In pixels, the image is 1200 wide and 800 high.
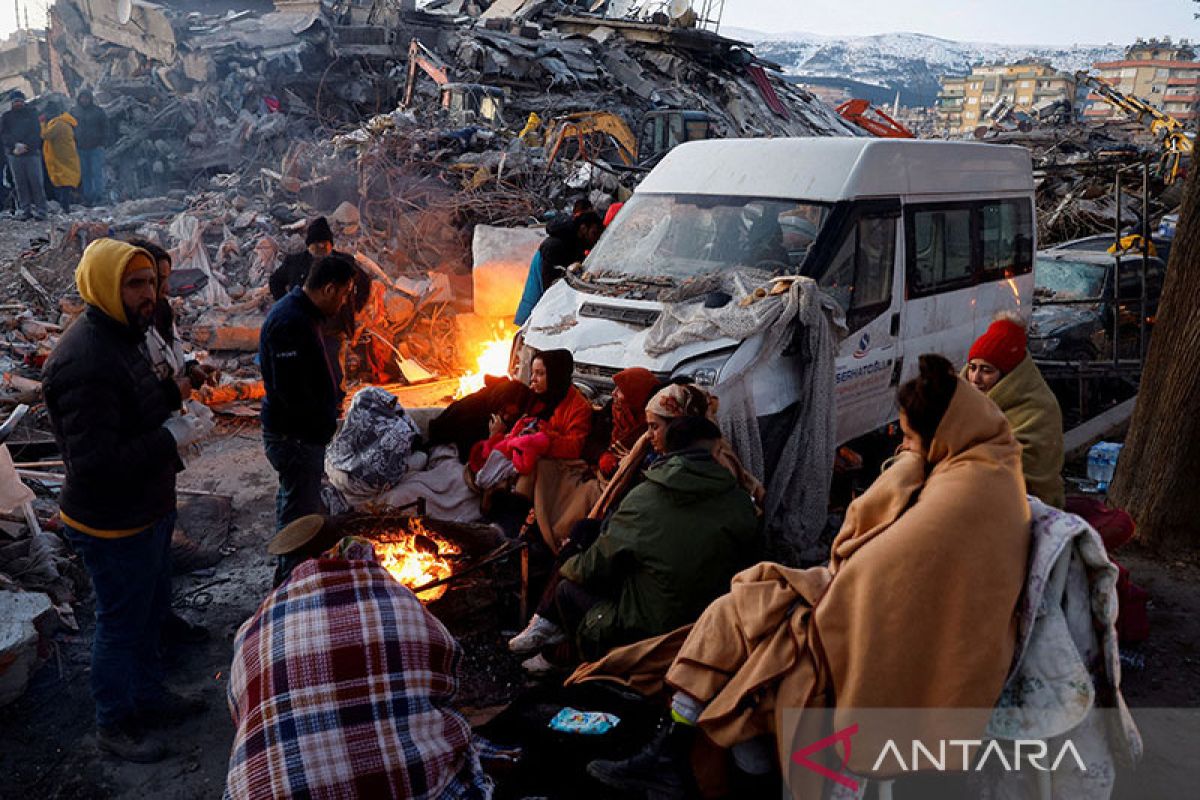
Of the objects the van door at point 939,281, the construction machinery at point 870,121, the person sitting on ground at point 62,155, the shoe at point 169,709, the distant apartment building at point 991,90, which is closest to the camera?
the shoe at point 169,709

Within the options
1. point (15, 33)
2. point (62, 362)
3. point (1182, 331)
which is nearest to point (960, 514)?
point (62, 362)

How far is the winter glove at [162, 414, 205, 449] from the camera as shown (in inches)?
148

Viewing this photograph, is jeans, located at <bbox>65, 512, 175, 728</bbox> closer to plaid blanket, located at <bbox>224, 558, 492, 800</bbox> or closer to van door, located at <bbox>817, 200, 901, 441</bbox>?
plaid blanket, located at <bbox>224, 558, 492, 800</bbox>

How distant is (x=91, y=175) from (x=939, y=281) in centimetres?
1731

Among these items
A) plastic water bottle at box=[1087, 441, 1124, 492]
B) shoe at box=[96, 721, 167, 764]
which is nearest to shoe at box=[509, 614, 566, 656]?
shoe at box=[96, 721, 167, 764]

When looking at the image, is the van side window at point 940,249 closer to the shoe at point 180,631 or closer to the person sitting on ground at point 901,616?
the person sitting on ground at point 901,616

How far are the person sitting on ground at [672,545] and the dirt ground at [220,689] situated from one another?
2.91 feet

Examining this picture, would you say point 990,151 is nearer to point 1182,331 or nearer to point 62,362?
point 1182,331

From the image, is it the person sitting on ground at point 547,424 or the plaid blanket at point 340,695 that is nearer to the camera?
the plaid blanket at point 340,695

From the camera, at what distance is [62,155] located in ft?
53.2

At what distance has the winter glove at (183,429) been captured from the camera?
3.76m

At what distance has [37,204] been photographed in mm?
16109

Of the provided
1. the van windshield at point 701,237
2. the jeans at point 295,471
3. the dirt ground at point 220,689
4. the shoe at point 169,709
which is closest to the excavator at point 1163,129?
the van windshield at point 701,237

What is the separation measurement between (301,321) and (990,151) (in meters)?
6.19
